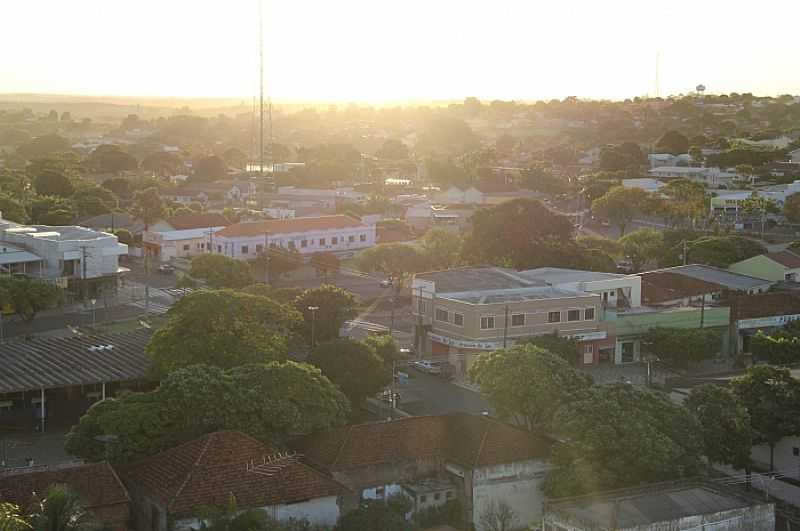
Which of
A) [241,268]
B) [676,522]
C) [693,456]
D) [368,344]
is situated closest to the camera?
[676,522]

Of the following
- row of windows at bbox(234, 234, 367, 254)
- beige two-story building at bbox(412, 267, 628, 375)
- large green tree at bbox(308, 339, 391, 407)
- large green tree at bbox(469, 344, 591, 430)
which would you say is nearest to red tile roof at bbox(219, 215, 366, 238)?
row of windows at bbox(234, 234, 367, 254)

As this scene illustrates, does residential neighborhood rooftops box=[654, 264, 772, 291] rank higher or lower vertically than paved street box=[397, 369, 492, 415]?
higher

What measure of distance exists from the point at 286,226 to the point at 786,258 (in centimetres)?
1473

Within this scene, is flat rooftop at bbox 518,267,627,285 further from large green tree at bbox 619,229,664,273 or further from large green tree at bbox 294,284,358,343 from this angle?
large green tree at bbox 619,229,664,273

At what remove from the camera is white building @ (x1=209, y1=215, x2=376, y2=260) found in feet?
114

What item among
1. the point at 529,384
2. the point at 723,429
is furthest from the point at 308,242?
the point at 723,429

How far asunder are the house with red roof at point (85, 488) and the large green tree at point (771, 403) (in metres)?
8.52

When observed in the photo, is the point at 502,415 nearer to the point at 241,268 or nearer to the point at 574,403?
the point at 574,403

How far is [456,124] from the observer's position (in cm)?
9519

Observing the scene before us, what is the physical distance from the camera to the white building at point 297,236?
114 feet

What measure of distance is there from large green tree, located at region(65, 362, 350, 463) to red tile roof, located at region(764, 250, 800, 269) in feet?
57.7

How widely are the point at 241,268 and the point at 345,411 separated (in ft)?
46.2

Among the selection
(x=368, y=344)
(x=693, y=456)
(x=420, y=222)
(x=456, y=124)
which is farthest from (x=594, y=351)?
(x=456, y=124)

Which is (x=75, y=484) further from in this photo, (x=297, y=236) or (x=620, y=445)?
(x=297, y=236)
